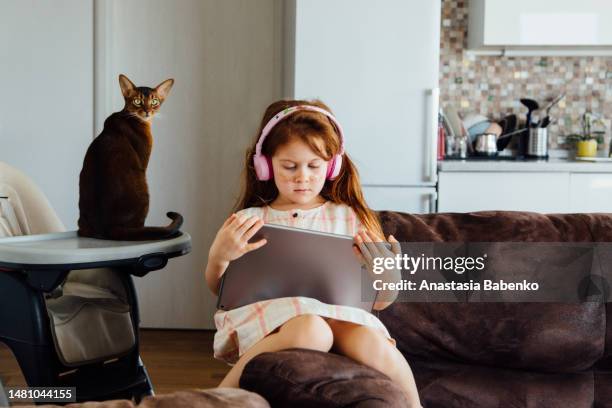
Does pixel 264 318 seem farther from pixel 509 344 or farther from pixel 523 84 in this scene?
pixel 523 84

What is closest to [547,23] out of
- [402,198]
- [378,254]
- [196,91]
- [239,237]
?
[402,198]

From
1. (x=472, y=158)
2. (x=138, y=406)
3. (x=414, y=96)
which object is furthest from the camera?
(x=472, y=158)

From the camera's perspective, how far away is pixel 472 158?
3455 millimetres

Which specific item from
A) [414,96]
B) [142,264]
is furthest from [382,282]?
[414,96]

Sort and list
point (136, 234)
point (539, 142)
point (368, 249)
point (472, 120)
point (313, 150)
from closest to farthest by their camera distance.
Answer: point (368, 249), point (313, 150), point (136, 234), point (539, 142), point (472, 120)

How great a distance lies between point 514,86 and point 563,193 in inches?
31.4

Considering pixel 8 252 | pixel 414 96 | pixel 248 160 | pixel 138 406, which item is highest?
pixel 414 96

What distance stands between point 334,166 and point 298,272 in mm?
346

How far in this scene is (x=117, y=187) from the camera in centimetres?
209

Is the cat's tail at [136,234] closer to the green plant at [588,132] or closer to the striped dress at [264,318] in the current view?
the striped dress at [264,318]

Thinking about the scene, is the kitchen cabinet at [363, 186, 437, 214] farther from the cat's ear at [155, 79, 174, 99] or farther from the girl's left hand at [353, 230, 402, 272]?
the girl's left hand at [353, 230, 402, 272]

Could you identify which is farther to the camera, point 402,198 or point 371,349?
point 402,198

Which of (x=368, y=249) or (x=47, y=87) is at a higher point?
(x=47, y=87)

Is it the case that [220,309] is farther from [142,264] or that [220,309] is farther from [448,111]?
[448,111]
